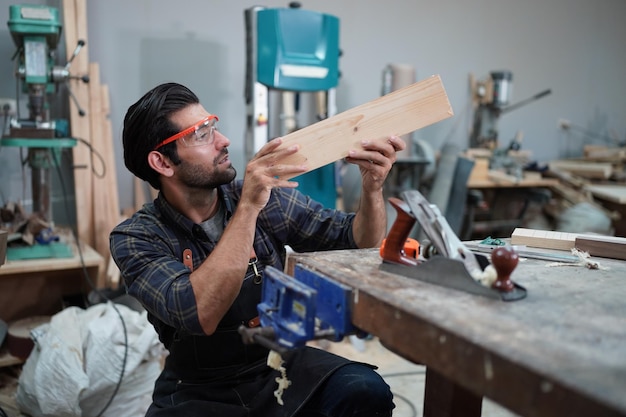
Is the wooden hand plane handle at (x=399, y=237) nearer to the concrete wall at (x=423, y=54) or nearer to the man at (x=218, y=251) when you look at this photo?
the man at (x=218, y=251)

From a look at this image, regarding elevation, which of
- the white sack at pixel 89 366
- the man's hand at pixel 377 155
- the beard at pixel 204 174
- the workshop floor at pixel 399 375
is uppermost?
the man's hand at pixel 377 155

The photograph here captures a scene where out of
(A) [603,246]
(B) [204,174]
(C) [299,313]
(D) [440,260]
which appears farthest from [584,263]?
(B) [204,174]

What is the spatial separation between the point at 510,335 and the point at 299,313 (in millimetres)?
359

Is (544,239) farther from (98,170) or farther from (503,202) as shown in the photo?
(503,202)

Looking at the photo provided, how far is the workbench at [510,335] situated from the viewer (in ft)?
2.26

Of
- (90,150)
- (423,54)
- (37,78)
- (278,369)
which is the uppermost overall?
(423,54)

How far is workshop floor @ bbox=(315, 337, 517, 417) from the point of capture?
2.44 m

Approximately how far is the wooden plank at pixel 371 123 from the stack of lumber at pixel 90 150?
5.57 ft

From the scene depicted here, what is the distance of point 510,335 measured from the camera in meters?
0.81

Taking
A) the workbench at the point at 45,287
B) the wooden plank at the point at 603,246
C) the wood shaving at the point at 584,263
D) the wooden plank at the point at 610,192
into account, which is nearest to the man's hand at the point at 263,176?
the wood shaving at the point at 584,263

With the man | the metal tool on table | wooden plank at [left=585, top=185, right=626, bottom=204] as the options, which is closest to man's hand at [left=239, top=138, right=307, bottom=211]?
the man

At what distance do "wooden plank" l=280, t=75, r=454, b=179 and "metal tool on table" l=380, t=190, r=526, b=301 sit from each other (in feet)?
0.94

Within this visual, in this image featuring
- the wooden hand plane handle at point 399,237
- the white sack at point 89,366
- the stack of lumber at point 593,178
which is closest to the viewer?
the wooden hand plane handle at point 399,237

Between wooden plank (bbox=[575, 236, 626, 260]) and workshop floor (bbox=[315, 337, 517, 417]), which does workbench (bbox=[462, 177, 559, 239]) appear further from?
wooden plank (bbox=[575, 236, 626, 260])
